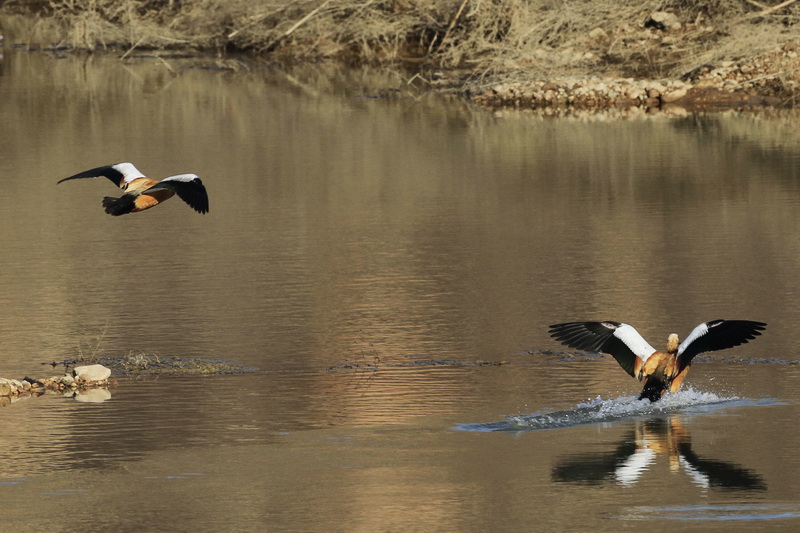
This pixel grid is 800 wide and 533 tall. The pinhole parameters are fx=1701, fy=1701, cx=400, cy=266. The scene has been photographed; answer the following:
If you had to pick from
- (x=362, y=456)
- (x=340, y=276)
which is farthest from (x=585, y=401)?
(x=340, y=276)

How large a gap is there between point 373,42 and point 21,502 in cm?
3584

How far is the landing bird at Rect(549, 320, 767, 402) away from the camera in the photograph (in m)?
11.6

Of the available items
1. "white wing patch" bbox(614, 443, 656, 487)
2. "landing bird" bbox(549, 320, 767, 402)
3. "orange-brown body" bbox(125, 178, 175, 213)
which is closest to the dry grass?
"orange-brown body" bbox(125, 178, 175, 213)

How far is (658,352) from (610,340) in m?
0.38

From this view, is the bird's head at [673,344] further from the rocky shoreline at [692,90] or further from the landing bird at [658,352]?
the rocky shoreline at [692,90]

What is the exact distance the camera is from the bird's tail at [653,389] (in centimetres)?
1182

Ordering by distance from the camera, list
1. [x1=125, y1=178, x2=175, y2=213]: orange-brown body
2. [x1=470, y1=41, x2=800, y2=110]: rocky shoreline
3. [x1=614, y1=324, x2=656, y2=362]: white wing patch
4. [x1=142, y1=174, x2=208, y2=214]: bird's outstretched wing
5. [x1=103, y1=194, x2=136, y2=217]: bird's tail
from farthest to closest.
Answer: [x1=470, y1=41, x2=800, y2=110]: rocky shoreline → [x1=125, y1=178, x2=175, y2=213]: orange-brown body → [x1=103, y1=194, x2=136, y2=217]: bird's tail → [x1=142, y1=174, x2=208, y2=214]: bird's outstretched wing → [x1=614, y1=324, x2=656, y2=362]: white wing patch

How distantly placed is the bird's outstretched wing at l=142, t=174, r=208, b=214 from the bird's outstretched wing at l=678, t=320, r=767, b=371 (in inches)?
156

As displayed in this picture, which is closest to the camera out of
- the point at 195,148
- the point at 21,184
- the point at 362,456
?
the point at 362,456

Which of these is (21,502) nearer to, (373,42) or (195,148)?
(195,148)

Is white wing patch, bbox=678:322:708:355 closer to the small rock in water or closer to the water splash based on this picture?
the water splash

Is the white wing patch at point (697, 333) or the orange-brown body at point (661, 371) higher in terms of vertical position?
the white wing patch at point (697, 333)

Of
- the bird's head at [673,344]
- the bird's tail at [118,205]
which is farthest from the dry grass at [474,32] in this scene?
the bird's head at [673,344]

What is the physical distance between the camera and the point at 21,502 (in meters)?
9.78
